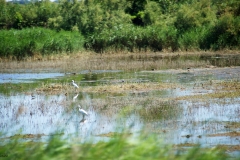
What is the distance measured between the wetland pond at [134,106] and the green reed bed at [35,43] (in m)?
10.3

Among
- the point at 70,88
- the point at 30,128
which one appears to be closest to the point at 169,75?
the point at 70,88

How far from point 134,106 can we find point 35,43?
22.7m

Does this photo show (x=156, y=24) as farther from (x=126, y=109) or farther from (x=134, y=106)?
(x=126, y=109)

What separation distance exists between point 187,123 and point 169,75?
39.2ft

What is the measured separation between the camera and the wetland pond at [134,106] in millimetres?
14000

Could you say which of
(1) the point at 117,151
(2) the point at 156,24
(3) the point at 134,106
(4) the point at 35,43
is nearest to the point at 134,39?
(2) the point at 156,24

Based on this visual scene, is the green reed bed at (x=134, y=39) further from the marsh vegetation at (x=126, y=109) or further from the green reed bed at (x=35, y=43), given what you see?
the marsh vegetation at (x=126, y=109)

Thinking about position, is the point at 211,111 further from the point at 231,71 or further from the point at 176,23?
the point at 176,23

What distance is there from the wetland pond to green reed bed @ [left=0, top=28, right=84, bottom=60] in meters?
10.3

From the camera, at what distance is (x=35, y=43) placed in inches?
1553

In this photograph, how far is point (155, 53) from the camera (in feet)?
135

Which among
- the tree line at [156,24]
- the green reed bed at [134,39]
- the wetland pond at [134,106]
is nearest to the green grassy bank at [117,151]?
the wetland pond at [134,106]

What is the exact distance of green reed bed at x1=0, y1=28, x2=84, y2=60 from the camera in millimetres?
38844

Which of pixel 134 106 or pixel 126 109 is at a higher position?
pixel 126 109
